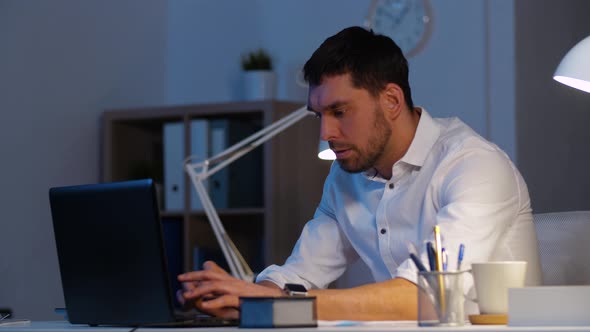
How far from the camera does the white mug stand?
1.59 metres

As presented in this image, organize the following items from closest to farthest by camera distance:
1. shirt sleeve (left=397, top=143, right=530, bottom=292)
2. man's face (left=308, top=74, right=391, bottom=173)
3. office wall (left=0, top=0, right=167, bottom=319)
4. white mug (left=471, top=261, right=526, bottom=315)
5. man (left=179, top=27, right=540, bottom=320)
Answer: white mug (left=471, top=261, right=526, bottom=315), shirt sleeve (left=397, top=143, right=530, bottom=292), man (left=179, top=27, right=540, bottom=320), man's face (left=308, top=74, right=391, bottom=173), office wall (left=0, top=0, right=167, bottom=319)

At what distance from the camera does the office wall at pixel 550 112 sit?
381 centimetres

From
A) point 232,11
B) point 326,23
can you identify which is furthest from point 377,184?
point 232,11

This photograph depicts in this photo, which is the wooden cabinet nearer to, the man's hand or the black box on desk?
the man's hand

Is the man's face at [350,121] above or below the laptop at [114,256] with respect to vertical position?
above

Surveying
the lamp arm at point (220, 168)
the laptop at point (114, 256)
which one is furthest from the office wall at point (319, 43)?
the laptop at point (114, 256)

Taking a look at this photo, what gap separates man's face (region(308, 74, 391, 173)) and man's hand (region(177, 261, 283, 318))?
0.60 metres

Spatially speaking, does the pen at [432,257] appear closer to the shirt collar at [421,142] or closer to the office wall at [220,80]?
the shirt collar at [421,142]

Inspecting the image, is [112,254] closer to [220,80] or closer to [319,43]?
[319,43]

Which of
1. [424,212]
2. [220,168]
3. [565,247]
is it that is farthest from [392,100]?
[220,168]

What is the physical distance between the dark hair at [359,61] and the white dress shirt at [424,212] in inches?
5.5

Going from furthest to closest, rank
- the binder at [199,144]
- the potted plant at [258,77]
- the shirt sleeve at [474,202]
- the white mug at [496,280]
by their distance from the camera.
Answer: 1. the potted plant at [258,77]
2. the binder at [199,144]
3. the shirt sleeve at [474,202]
4. the white mug at [496,280]

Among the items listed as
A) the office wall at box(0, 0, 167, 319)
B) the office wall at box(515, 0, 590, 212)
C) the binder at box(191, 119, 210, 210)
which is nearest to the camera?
the office wall at box(0, 0, 167, 319)

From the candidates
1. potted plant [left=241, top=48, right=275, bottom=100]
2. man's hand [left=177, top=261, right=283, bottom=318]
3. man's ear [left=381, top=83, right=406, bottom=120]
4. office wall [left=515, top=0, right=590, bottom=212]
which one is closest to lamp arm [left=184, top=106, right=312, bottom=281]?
potted plant [left=241, top=48, right=275, bottom=100]
